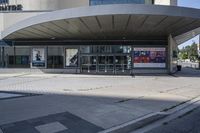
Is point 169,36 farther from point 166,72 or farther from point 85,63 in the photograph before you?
point 85,63

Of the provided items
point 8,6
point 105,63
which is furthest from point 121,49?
point 8,6

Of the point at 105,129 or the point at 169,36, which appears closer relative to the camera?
the point at 105,129

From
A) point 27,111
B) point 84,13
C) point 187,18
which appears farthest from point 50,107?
point 187,18

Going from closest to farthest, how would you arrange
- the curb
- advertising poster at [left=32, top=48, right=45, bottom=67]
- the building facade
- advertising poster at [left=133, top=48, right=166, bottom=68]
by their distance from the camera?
1. the curb
2. the building facade
3. advertising poster at [left=133, top=48, right=166, bottom=68]
4. advertising poster at [left=32, top=48, right=45, bottom=67]

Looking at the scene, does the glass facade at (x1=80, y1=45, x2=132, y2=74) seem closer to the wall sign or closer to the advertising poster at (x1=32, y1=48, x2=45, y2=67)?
the advertising poster at (x1=32, y1=48, x2=45, y2=67)

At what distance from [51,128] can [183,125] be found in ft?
12.1

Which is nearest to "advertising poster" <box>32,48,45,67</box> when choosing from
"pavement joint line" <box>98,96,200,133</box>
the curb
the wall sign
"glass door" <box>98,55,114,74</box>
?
"glass door" <box>98,55,114,74</box>

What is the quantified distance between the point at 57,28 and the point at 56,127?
20.4m

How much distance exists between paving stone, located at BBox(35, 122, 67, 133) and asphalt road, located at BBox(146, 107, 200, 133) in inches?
93.3

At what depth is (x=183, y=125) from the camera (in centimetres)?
945

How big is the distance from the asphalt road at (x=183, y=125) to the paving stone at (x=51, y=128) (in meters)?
2.37

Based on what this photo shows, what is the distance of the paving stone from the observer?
27.5ft

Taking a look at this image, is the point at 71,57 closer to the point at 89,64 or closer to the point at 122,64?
the point at 89,64

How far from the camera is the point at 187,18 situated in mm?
23719
